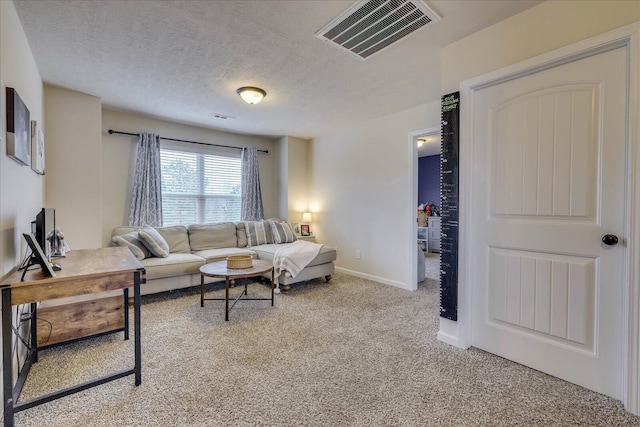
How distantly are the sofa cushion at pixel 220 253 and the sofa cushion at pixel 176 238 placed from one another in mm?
179

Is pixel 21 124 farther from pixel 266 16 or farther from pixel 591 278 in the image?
pixel 591 278

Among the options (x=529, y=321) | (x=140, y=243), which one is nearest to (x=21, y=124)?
(x=140, y=243)

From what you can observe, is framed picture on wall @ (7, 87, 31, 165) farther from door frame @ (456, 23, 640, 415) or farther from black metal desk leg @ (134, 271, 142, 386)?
door frame @ (456, 23, 640, 415)

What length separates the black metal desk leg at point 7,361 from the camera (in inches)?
53.7

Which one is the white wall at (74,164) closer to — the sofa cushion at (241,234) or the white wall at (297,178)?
the sofa cushion at (241,234)

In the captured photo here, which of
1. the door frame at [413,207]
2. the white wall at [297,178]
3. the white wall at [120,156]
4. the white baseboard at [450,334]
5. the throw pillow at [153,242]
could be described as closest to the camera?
the white baseboard at [450,334]

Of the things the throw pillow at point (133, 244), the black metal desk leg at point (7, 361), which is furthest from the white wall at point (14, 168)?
the throw pillow at point (133, 244)

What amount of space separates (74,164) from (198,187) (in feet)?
5.58

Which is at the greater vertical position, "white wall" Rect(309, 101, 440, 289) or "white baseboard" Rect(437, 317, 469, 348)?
"white wall" Rect(309, 101, 440, 289)

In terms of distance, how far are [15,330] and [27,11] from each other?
6.64ft

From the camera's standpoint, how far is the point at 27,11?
6.07 ft

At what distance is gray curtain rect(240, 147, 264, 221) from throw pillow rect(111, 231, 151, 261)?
180 cm

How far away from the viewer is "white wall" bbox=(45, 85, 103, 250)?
10.0 ft

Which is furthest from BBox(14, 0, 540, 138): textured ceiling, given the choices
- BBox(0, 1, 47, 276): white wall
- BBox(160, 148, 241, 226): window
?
BBox(160, 148, 241, 226): window
